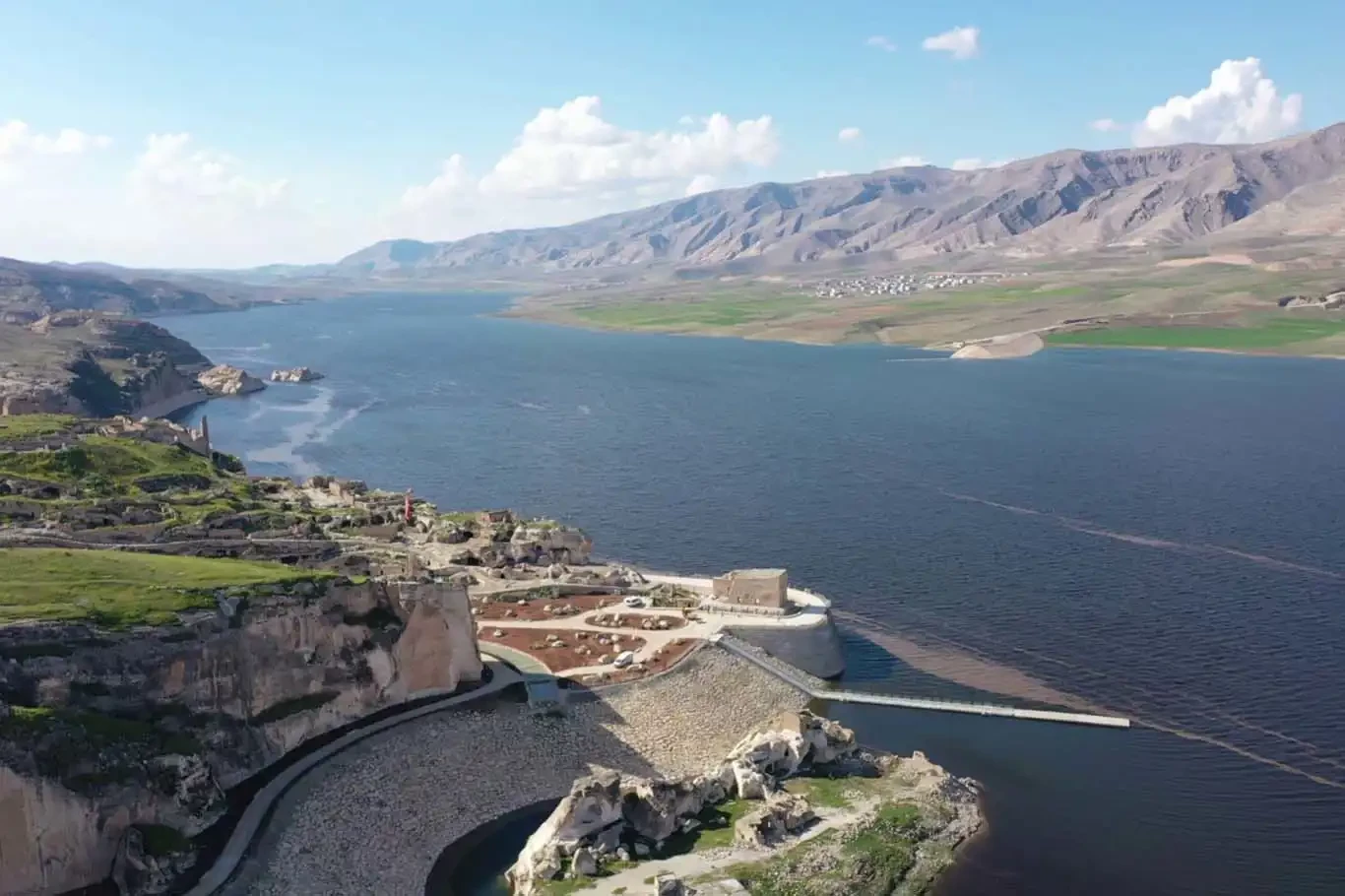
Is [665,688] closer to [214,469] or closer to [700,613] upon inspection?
[700,613]

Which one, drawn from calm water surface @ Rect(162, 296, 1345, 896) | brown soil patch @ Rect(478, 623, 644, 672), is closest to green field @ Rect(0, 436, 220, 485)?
calm water surface @ Rect(162, 296, 1345, 896)

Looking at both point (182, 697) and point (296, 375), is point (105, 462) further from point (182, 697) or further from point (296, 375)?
point (296, 375)

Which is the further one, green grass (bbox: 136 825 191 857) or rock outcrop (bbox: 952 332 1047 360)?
rock outcrop (bbox: 952 332 1047 360)

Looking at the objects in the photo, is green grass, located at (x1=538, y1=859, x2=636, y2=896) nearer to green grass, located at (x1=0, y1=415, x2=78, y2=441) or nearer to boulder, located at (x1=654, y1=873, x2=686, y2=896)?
boulder, located at (x1=654, y1=873, x2=686, y2=896)

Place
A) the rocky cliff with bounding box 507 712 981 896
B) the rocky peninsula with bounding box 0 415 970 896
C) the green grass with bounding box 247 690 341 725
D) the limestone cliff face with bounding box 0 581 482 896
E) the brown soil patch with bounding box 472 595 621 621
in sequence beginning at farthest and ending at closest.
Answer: the brown soil patch with bounding box 472 595 621 621 < the green grass with bounding box 247 690 341 725 < the rocky cliff with bounding box 507 712 981 896 < the rocky peninsula with bounding box 0 415 970 896 < the limestone cliff face with bounding box 0 581 482 896


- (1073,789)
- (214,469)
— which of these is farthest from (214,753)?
(214,469)

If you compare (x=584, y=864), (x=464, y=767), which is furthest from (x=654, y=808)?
(x=464, y=767)

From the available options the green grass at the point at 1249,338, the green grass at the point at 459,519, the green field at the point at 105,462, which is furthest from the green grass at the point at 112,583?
the green grass at the point at 1249,338
